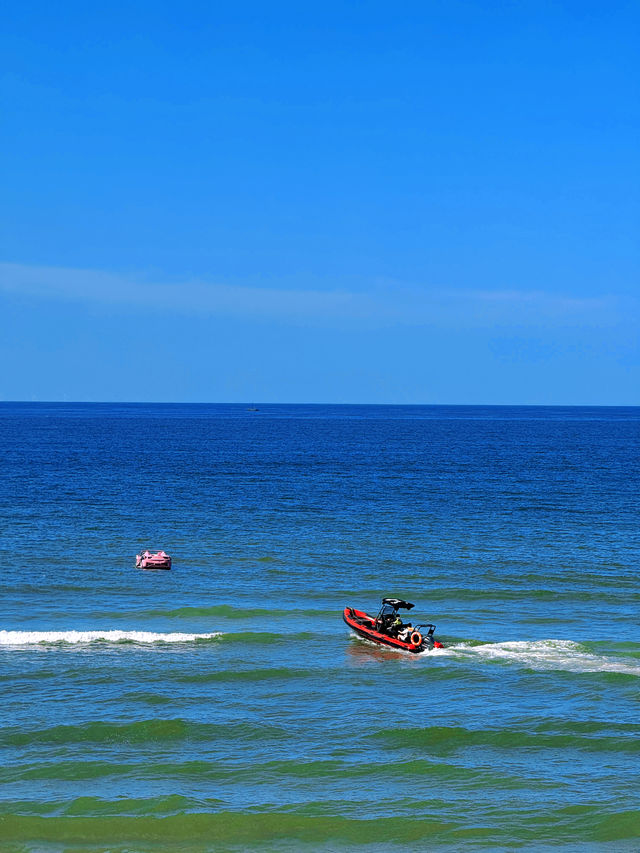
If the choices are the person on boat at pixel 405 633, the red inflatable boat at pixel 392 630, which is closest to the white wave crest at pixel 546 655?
the red inflatable boat at pixel 392 630

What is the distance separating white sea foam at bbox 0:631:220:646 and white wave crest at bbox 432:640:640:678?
1037 centimetres

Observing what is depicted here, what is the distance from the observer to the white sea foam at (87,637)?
3662 cm

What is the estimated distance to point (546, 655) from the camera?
35.8 metres

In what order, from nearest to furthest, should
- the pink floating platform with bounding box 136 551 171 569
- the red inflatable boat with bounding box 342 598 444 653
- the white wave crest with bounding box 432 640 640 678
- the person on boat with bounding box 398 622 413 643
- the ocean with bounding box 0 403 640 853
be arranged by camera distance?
1. the ocean with bounding box 0 403 640 853
2. the white wave crest with bounding box 432 640 640 678
3. the red inflatable boat with bounding box 342 598 444 653
4. the person on boat with bounding box 398 622 413 643
5. the pink floating platform with bounding box 136 551 171 569

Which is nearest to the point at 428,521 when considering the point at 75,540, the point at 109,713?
the point at 75,540

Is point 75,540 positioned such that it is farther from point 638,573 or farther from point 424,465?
point 424,465

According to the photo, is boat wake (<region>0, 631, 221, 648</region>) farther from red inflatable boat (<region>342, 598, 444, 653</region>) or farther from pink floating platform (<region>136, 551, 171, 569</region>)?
pink floating platform (<region>136, 551, 171, 569</region>)

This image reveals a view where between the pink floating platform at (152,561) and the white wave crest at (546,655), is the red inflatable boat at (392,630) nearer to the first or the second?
the white wave crest at (546,655)

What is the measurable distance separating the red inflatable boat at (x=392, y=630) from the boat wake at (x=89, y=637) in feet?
19.0

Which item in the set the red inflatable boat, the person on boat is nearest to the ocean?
the red inflatable boat

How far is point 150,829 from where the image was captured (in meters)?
22.2

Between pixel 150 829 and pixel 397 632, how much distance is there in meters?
16.9

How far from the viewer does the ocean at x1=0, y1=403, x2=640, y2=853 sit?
22891 mm

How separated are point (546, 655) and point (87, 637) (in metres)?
17.9
